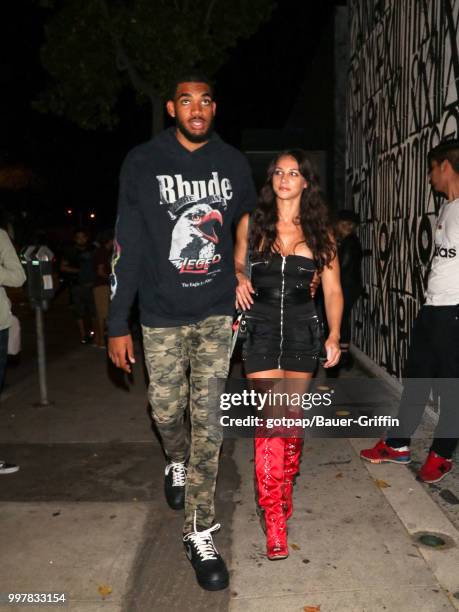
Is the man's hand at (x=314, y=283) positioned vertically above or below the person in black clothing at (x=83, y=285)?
above

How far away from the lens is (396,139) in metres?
6.78

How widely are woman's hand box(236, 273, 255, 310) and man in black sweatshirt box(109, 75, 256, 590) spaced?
5cm

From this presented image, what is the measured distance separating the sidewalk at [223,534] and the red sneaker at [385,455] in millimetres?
75

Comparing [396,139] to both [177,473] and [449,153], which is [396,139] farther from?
[177,473]

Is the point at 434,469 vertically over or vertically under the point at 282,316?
under

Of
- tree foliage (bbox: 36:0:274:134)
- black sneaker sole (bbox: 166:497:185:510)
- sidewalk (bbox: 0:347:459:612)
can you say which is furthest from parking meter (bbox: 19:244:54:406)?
tree foliage (bbox: 36:0:274:134)

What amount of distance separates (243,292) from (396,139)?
160 inches

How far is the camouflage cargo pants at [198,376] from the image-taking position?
339cm

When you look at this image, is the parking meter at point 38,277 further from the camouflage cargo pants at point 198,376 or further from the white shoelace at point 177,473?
the camouflage cargo pants at point 198,376

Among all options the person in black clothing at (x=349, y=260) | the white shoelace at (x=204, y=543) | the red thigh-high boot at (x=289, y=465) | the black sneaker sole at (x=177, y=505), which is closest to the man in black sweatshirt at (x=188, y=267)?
the white shoelace at (x=204, y=543)

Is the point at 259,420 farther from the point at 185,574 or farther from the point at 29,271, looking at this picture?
the point at 29,271

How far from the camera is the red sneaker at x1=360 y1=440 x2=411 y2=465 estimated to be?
4.76 metres

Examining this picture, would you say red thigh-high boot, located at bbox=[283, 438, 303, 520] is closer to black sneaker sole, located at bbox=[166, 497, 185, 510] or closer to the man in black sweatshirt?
the man in black sweatshirt

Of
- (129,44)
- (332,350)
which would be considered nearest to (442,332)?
(332,350)
